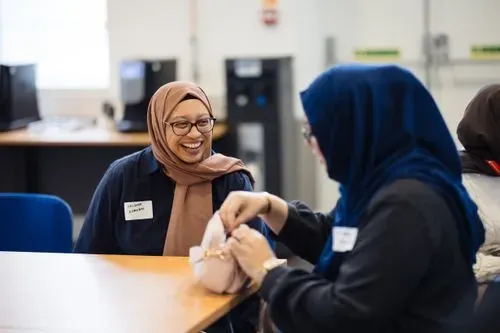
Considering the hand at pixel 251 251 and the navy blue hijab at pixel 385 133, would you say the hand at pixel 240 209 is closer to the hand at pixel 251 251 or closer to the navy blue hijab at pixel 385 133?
the hand at pixel 251 251

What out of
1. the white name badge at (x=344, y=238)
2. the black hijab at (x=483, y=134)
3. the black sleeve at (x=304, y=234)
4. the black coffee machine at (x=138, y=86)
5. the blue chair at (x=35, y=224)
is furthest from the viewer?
the black coffee machine at (x=138, y=86)

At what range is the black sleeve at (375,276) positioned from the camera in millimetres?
1607

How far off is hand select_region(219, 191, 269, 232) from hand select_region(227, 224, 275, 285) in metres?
0.07

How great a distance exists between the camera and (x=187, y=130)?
8.65 feet

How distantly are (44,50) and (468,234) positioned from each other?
4.66m

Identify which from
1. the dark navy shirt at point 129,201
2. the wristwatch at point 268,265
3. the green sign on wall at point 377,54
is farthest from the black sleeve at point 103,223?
the green sign on wall at point 377,54

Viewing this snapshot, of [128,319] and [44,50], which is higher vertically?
[44,50]

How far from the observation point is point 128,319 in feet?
6.30

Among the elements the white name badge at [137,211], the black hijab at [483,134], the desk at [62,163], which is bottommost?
the desk at [62,163]

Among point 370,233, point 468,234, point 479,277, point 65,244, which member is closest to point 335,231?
point 370,233

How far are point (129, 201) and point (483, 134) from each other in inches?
44.6

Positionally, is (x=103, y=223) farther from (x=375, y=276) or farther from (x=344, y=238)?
(x=375, y=276)

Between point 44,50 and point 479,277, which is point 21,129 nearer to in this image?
point 44,50

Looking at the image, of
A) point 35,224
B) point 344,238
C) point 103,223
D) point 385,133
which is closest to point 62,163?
point 35,224
